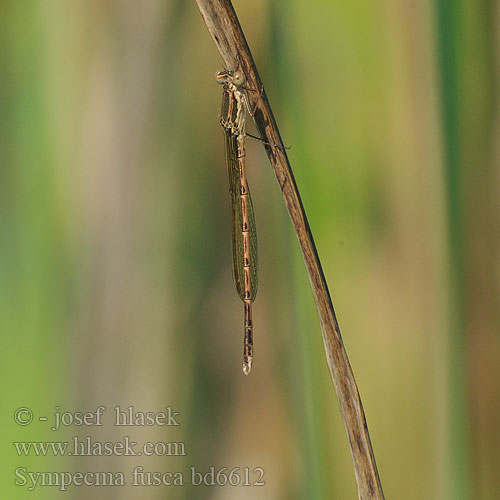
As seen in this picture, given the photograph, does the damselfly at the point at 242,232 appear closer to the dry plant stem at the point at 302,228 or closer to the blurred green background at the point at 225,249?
the blurred green background at the point at 225,249

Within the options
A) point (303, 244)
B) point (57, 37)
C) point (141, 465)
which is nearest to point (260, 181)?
point (303, 244)

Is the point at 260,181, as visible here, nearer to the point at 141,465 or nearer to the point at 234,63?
the point at 234,63

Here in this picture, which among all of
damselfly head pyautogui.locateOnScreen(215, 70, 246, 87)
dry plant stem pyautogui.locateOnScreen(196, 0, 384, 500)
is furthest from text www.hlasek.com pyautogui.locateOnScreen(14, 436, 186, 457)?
damselfly head pyautogui.locateOnScreen(215, 70, 246, 87)

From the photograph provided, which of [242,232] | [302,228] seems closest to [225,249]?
[242,232]

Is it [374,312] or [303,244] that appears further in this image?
[374,312]

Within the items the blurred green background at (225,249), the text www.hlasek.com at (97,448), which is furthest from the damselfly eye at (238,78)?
the text www.hlasek.com at (97,448)

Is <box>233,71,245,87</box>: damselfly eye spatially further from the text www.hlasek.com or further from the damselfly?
the text www.hlasek.com
